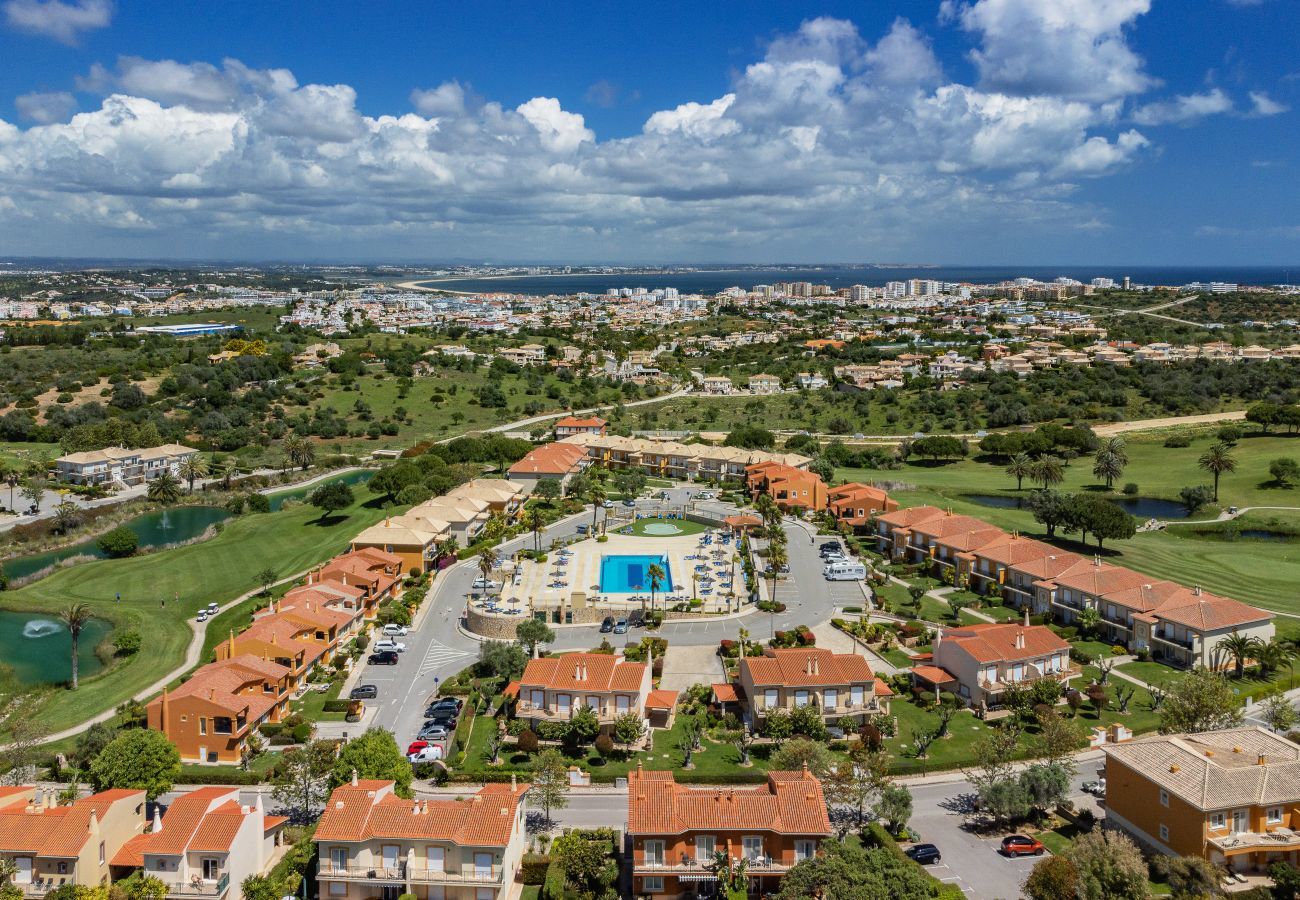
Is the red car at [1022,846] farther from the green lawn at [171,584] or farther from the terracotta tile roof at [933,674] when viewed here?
the green lawn at [171,584]

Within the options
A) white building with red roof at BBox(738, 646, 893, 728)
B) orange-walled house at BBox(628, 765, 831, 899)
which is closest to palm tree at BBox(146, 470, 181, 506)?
white building with red roof at BBox(738, 646, 893, 728)

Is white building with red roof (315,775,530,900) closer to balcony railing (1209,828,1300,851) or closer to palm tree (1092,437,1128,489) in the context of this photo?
balcony railing (1209,828,1300,851)

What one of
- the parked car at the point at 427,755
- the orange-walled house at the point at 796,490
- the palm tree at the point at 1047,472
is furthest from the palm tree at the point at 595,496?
the palm tree at the point at 1047,472

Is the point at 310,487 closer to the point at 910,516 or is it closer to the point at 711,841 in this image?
the point at 910,516

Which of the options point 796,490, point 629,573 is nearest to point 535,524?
point 629,573

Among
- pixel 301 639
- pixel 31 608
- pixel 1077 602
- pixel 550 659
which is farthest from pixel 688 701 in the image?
pixel 31 608
